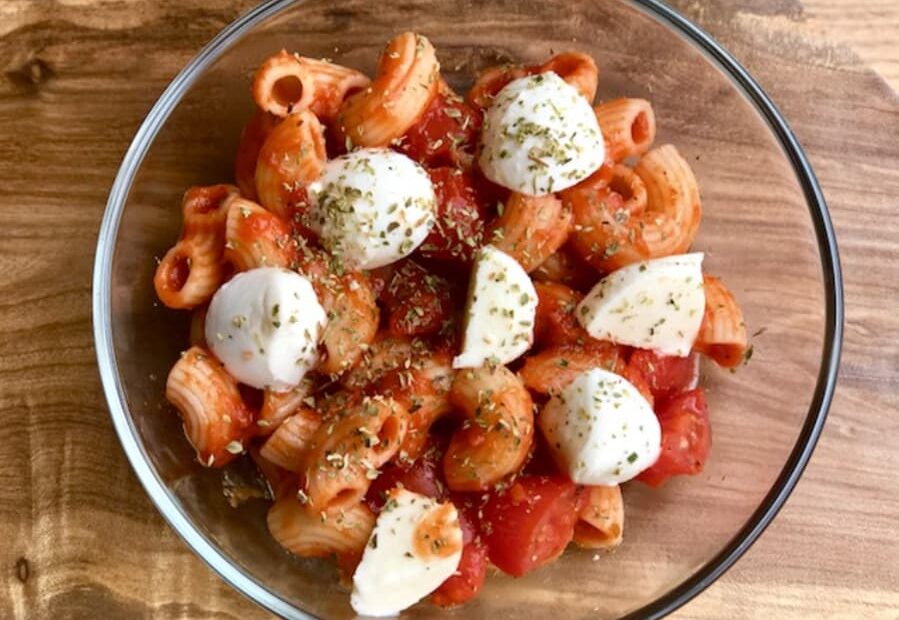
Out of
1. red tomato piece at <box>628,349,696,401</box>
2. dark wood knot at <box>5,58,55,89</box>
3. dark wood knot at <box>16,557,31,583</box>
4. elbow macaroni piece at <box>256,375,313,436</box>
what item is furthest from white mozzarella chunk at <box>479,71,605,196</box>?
dark wood knot at <box>16,557,31,583</box>

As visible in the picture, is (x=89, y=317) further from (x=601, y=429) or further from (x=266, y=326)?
(x=601, y=429)

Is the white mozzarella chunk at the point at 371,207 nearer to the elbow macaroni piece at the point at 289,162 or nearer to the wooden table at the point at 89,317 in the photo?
the elbow macaroni piece at the point at 289,162

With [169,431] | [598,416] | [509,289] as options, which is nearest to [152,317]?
[169,431]

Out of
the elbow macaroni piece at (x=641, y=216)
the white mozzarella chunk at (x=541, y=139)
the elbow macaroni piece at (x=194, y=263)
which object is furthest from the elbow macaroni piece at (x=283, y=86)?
the elbow macaroni piece at (x=641, y=216)

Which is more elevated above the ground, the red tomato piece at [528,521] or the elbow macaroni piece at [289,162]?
the elbow macaroni piece at [289,162]

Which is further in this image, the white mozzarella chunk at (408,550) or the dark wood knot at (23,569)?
the dark wood knot at (23,569)

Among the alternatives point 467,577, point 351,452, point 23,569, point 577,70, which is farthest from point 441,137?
point 23,569

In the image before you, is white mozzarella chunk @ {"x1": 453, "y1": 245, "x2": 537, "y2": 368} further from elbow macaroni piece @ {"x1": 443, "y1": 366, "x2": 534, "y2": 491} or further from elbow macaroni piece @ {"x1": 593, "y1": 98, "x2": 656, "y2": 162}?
elbow macaroni piece @ {"x1": 593, "y1": 98, "x2": 656, "y2": 162}
